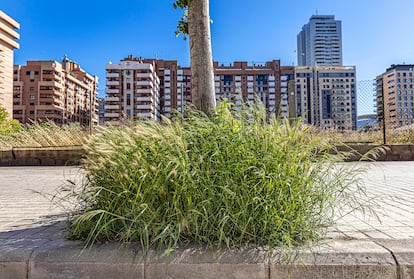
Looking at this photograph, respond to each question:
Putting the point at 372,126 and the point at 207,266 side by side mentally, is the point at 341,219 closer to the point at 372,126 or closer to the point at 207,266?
the point at 207,266

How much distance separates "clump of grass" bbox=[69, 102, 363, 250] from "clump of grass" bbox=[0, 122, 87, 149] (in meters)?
10.7

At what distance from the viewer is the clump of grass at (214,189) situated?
2145 millimetres

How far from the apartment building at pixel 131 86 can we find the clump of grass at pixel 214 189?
9903 centimetres

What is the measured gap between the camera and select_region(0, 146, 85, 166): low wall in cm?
1185

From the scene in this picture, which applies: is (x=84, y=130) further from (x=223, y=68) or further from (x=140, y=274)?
(x=223, y=68)

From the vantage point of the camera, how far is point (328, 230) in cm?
253

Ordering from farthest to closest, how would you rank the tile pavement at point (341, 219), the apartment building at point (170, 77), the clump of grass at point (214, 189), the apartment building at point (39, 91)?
the apartment building at point (170, 77), the apartment building at point (39, 91), the tile pavement at point (341, 219), the clump of grass at point (214, 189)

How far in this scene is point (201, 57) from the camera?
11.3 feet

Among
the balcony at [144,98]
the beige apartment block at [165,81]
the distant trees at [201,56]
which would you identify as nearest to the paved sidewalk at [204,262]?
the distant trees at [201,56]

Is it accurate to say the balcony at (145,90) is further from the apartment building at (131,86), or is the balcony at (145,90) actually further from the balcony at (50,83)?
the balcony at (50,83)

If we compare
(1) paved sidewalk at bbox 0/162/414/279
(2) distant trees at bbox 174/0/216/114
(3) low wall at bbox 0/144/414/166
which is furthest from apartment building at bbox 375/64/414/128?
(1) paved sidewalk at bbox 0/162/414/279

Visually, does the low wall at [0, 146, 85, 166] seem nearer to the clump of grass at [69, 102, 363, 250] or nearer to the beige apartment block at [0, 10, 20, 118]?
the clump of grass at [69, 102, 363, 250]

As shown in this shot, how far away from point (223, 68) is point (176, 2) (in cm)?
11169

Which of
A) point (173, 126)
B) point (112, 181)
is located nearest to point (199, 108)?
point (173, 126)
